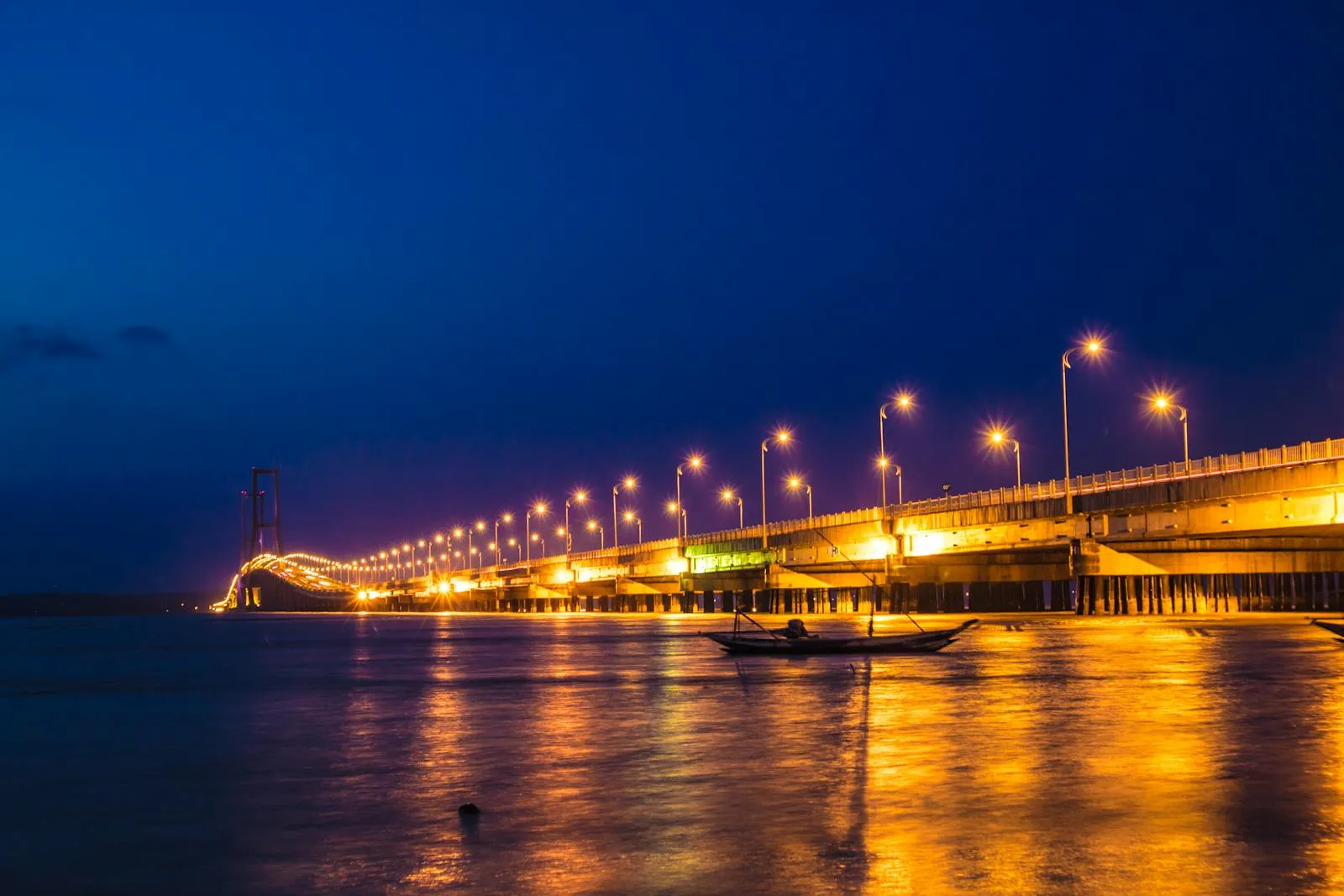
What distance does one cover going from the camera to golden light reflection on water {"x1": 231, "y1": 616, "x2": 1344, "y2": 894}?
562 inches

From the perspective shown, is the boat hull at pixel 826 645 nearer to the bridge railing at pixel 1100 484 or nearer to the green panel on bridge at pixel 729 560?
the bridge railing at pixel 1100 484

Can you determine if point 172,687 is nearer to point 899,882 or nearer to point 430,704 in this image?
point 430,704

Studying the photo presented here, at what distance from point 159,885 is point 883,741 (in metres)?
14.1

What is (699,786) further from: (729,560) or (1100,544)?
(729,560)

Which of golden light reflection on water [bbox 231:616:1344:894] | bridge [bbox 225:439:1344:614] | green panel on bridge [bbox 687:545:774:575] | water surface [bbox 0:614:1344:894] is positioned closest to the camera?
golden light reflection on water [bbox 231:616:1344:894]

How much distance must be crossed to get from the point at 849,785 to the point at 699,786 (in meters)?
2.03

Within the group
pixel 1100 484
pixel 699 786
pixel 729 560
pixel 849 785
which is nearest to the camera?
pixel 849 785

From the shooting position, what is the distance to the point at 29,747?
29297 mm

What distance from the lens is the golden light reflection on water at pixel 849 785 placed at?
46.9 feet

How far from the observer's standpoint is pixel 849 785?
20.2 m

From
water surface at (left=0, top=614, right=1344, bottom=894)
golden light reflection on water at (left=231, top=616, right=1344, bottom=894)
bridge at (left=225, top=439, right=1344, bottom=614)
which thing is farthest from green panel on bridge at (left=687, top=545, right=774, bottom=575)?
golden light reflection on water at (left=231, top=616, right=1344, bottom=894)

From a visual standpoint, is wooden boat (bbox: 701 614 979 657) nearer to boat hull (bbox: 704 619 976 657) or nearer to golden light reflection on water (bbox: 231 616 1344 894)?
boat hull (bbox: 704 619 976 657)

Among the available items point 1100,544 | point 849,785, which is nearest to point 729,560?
point 1100,544

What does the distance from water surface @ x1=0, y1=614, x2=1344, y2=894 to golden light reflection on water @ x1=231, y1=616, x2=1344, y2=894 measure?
67mm
